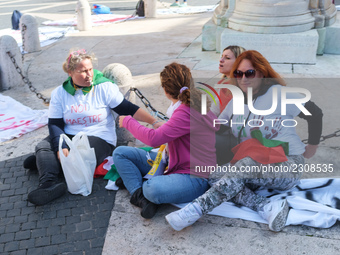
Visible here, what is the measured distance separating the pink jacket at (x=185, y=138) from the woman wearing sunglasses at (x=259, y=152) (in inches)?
9.0

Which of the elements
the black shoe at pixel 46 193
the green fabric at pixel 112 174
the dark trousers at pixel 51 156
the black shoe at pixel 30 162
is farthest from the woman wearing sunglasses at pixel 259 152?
the black shoe at pixel 30 162

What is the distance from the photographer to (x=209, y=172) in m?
3.42

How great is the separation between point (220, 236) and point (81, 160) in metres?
1.35

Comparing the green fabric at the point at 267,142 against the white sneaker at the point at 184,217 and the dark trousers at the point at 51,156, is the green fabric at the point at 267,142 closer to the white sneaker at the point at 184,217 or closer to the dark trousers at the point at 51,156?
the white sneaker at the point at 184,217

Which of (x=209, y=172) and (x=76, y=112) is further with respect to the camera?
(x=76, y=112)

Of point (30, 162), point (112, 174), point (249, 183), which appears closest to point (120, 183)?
point (112, 174)

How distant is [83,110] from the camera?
13.7 feet

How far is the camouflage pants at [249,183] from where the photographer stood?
10.3ft

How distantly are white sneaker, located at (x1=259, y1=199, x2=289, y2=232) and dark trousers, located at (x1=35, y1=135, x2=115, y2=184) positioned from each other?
163 centimetres

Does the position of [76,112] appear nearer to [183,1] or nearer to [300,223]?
[300,223]

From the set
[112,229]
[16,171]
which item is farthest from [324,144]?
[16,171]

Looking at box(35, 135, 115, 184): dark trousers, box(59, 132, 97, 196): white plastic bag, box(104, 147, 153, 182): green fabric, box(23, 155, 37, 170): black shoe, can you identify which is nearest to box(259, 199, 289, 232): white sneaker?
box(104, 147, 153, 182): green fabric

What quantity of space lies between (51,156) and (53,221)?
2.32 ft

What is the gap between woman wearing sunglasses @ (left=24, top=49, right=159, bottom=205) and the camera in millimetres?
4047
